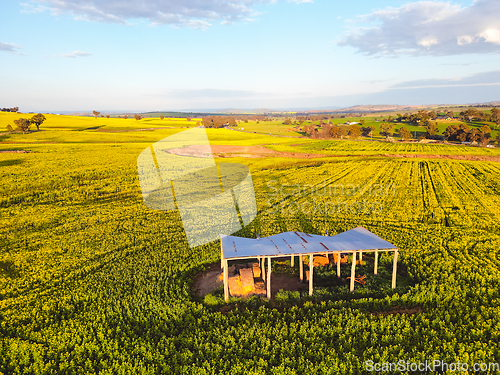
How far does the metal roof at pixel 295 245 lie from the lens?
12.6 meters

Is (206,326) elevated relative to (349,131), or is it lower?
lower

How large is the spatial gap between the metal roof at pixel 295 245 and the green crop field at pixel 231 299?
213 cm

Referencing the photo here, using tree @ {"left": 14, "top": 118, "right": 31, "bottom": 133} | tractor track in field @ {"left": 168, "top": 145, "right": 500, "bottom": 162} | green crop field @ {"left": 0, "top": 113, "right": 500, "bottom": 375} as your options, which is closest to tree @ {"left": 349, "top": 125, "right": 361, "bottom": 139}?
tractor track in field @ {"left": 168, "top": 145, "right": 500, "bottom": 162}

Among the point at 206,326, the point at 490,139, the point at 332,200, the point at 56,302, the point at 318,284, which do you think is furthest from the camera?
the point at 490,139

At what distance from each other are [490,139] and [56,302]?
105 meters

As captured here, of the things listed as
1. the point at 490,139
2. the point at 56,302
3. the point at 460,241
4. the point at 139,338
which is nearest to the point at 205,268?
the point at 139,338

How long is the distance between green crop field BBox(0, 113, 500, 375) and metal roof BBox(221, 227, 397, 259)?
6.98 feet

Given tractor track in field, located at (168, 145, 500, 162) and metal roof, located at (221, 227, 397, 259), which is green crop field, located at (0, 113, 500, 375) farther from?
tractor track in field, located at (168, 145, 500, 162)

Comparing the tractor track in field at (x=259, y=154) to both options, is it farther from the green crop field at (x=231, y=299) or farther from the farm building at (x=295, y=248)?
the farm building at (x=295, y=248)

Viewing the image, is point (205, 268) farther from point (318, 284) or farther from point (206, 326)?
point (318, 284)

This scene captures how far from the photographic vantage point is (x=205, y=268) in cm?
1609

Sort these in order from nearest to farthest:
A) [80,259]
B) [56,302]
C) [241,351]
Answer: [241,351]
[56,302]
[80,259]

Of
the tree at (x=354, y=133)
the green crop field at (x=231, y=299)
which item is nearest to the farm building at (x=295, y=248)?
the green crop field at (x=231, y=299)

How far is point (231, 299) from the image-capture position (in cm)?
1294
